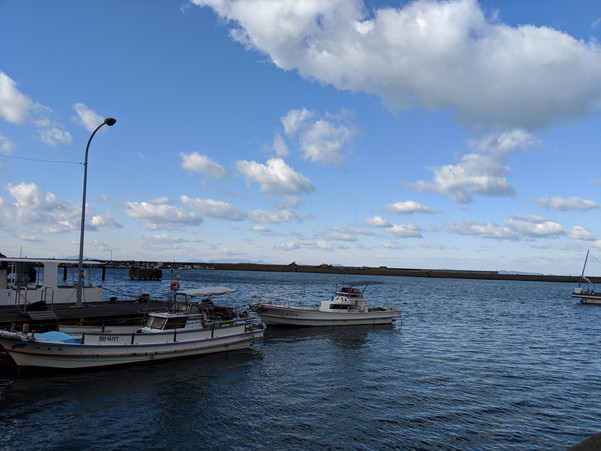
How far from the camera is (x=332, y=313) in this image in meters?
37.1

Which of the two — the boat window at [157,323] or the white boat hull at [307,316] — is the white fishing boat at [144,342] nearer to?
the boat window at [157,323]

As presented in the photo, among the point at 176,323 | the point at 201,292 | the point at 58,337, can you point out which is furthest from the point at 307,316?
the point at 58,337

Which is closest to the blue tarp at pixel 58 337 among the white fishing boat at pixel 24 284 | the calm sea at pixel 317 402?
the calm sea at pixel 317 402

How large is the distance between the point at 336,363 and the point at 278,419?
9.64 meters

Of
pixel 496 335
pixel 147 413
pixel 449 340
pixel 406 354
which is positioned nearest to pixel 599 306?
pixel 496 335

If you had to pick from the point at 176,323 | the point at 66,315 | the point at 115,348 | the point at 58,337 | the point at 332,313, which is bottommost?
the point at 332,313

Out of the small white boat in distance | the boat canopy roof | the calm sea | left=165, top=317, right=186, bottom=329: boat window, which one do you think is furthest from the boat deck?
the small white boat in distance

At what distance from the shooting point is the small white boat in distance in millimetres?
35406

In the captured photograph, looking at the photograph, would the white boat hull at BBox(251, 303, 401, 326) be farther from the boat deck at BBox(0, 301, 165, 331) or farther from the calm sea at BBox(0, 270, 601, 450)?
the boat deck at BBox(0, 301, 165, 331)

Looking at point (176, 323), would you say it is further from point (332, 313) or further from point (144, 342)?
point (332, 313)

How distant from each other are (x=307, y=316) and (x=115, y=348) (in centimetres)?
1891

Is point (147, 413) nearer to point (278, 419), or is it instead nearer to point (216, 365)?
point (278, 419)

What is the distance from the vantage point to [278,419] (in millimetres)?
14852

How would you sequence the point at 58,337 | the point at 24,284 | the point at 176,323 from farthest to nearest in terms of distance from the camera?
the point at 24,284 → the point at 176,323 → the point at 58,337
